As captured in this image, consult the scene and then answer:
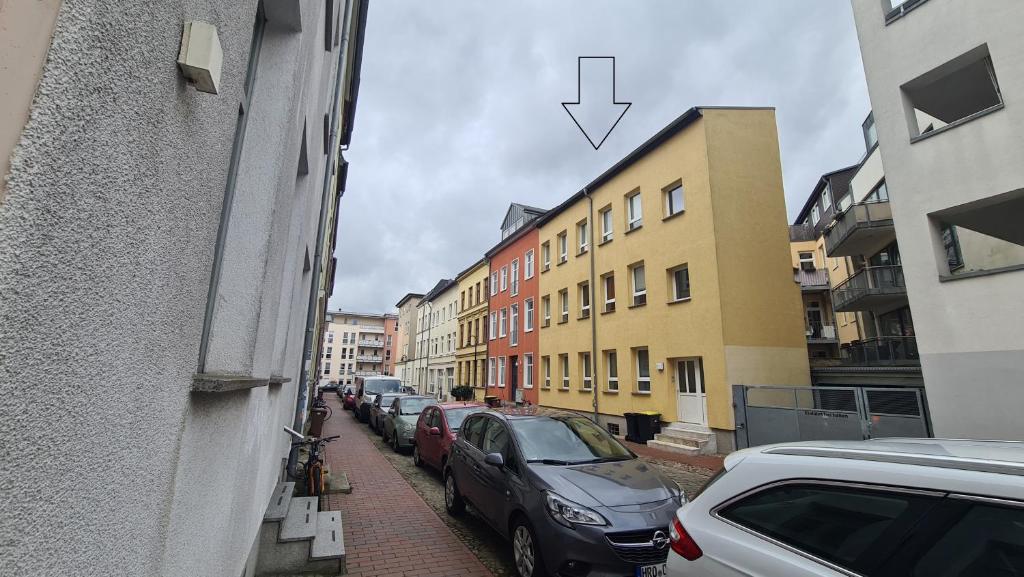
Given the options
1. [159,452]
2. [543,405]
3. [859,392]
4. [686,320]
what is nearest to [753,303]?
[686,320]

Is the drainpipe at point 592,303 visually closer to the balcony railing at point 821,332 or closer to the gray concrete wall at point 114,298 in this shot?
the balcony railing at point 821,332

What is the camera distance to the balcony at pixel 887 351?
16.1 meters

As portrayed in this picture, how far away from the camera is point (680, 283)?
16.1 meters

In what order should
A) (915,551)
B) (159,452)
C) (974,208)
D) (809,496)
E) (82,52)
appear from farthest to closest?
1. (974,208)
2. (809,496)
3. (915,551)
4. (159,452)
5. (82,52)

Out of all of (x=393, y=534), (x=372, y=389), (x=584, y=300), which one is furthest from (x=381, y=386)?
(x=393, y=534)

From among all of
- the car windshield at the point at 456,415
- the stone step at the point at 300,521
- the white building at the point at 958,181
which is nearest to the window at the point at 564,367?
the car windshield at the point at 456,415

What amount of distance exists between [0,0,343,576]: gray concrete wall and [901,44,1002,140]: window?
12.2m

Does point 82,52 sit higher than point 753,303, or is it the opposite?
point 753,303

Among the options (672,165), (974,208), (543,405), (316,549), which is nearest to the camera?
(316,549)

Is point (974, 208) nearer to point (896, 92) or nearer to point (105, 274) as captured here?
point (896, 92)

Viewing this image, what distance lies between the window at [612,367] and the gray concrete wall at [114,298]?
17.3 meters

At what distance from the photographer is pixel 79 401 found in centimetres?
96

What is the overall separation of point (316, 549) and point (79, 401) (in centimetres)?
460

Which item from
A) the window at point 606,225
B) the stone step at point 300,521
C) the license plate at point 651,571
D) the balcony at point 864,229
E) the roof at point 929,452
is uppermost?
the window at point 606,225
